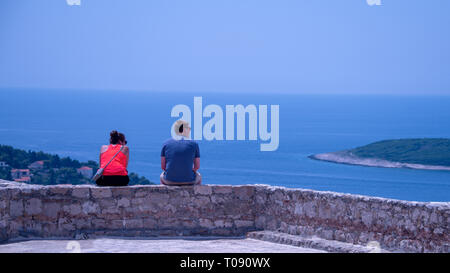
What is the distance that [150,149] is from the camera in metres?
141

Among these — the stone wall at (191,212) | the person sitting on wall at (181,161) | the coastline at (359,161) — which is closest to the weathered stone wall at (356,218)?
the stone wall at (191,212)

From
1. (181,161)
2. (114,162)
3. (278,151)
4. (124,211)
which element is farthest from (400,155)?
(124,211)

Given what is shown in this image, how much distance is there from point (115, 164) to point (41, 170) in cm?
5691

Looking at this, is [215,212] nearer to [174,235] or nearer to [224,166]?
[174,235]

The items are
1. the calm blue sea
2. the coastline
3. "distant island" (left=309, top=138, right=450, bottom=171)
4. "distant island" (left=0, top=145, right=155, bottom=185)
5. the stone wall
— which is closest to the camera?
the stone wall

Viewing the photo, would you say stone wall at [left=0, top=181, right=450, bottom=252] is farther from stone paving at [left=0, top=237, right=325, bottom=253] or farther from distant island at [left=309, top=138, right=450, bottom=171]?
distant island at [left=309, top=138, right=450, bottom=171]

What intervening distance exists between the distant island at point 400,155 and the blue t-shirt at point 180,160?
387ft

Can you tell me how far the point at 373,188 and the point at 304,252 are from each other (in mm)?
97514

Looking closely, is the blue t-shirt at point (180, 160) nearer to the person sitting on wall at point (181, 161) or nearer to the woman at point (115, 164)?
the person sitting on wall at point (181, 161)

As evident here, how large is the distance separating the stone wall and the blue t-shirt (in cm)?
19

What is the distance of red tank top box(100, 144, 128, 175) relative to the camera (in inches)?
340

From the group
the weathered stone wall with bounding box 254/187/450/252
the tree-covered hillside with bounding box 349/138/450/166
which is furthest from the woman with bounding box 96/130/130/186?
the tree-covered hillside with bounding box 349/138/450/166

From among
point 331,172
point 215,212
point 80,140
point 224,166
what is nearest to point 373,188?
point 331,172

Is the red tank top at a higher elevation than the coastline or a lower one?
higher
